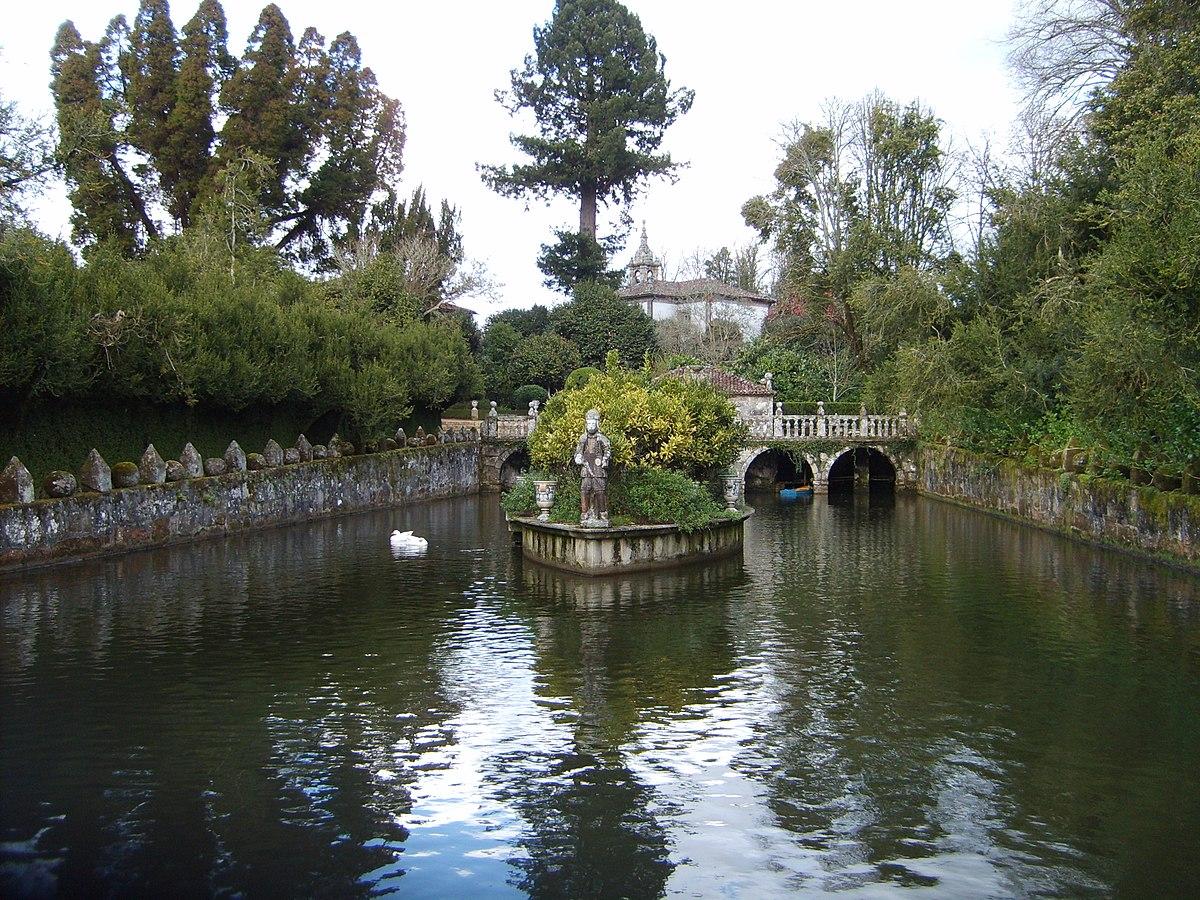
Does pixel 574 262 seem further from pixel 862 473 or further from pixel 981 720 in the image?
pixel 981 720

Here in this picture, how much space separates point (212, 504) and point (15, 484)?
5.33 m

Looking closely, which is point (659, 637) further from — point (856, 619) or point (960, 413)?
point (960, 413)

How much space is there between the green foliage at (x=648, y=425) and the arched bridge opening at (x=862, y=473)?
18.9 metres

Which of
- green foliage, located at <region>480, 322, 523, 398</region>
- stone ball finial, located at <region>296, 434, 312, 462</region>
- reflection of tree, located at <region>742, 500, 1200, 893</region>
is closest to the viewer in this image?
reflection of tree, located at <region>742, 500, 1200, 893</region>

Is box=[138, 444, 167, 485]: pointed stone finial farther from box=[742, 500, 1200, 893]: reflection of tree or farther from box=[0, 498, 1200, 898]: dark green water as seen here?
box=[742, 500, 1200, 893]: reflection of tree

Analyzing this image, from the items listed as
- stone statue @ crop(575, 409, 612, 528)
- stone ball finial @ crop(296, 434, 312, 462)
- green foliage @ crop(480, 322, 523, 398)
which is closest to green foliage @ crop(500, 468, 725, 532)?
stone statue @ crop(575, 409, 612, 528)

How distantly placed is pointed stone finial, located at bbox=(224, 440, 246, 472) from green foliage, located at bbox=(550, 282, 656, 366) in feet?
79.8

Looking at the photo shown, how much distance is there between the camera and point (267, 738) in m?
9.19

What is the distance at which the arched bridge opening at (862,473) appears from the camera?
39.6m

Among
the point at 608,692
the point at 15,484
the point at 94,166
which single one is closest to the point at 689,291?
the point at 94,166

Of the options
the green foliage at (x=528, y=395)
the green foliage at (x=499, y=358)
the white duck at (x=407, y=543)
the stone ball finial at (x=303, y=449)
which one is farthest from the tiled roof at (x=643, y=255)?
the white duck at (x=407, y=543)

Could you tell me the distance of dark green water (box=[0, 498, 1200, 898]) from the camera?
6789 millimetres

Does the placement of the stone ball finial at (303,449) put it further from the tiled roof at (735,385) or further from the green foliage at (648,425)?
the tiled roof at (735,385)

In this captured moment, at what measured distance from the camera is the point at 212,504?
882 inches
